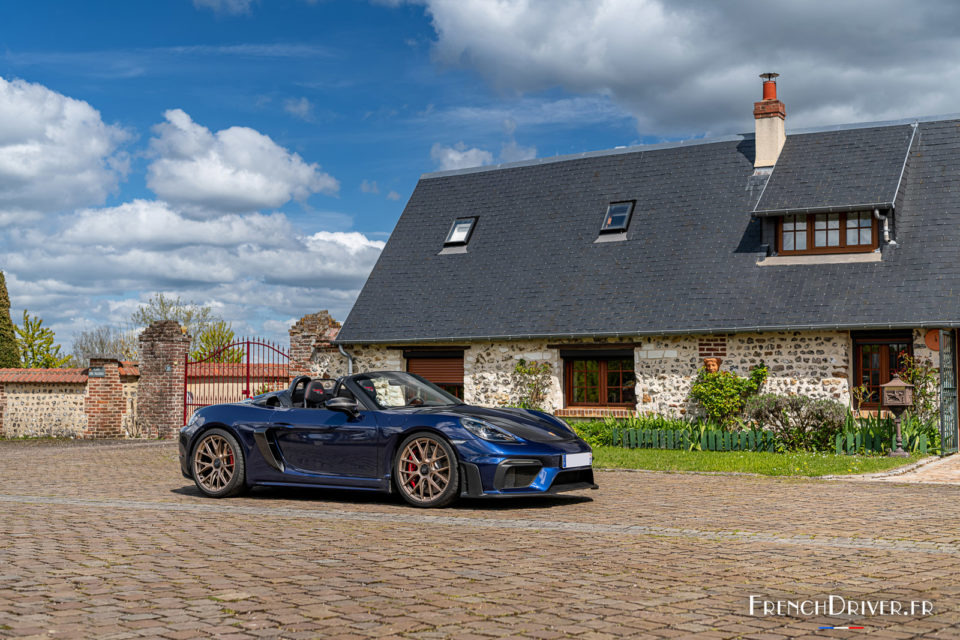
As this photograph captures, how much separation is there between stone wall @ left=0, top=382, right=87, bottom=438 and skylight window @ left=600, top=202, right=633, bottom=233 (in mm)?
13131

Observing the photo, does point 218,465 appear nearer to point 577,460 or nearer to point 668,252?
point 577,460

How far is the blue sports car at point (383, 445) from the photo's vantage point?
30.7 ft

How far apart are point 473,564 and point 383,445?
342cm

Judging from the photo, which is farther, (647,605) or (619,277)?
(619,277)

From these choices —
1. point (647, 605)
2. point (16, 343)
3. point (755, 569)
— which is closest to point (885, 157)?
point (755, 569)

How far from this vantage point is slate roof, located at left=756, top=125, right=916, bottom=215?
1881 cm

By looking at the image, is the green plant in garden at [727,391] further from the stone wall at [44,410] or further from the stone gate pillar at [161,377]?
the stone wall at [44,410]

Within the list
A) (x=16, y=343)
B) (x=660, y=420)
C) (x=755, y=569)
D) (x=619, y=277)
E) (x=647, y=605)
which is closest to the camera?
(x=647, y=605)

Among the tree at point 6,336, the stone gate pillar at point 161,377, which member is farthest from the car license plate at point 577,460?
the tree at point 6,336

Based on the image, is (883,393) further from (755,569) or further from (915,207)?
(755,569)

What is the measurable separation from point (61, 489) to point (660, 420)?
10678 mm

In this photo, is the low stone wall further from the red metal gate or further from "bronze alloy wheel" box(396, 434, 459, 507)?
"bronze alloy wheel" box(396, 434, 459, 507)

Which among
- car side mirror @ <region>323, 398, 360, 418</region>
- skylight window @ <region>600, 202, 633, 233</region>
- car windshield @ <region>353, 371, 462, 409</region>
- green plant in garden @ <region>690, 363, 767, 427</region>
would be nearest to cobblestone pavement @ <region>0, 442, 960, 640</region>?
car side mirror @ <region>323, 398, 360, 418</region>

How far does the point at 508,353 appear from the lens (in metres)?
21.0
